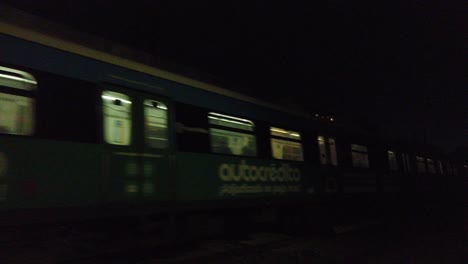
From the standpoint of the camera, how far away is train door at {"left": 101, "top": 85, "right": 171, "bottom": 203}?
6.40 m

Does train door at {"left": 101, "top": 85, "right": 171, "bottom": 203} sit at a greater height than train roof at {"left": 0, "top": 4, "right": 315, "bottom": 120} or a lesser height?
lesser

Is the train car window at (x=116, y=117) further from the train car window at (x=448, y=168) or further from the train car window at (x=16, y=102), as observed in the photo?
the train car window at (x=448, y=168)

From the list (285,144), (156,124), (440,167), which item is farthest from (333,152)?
(440,167)

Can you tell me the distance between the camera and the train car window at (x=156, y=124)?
279 inches

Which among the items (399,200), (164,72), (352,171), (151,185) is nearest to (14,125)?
(151,185)

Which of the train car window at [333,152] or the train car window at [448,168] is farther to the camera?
the train car window at [448,168]

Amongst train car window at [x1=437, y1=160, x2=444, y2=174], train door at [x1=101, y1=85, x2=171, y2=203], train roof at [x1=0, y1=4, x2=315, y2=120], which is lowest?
train door at [x1=101, y1=85, x2=171, y2=203]

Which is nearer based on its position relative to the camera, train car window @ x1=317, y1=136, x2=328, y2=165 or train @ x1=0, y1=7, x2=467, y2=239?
train @ x1=0, y1=7, x2=467, y2=239

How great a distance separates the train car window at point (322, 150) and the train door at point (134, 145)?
593cm

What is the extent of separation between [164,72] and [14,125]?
2895 mm

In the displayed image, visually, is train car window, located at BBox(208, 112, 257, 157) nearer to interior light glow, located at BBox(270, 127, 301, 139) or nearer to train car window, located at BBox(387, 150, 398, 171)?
interior light glow, located at BBox(270, 127, 301, 139)

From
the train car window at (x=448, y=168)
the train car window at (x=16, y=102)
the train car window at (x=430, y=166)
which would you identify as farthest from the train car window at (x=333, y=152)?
the train car window at (x=448, y=168)

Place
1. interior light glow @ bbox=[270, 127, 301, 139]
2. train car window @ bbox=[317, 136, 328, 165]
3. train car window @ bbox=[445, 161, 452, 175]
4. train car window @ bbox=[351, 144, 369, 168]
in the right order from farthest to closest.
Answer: train car window @ bbox=[445, 161, 452, 175]
train car window @ bbox=[351, 144, 369, 168]
train car window @ bbox=[317, 136, 328, 165]
interior light glow @ bbox=[270, 127, 301, 139]

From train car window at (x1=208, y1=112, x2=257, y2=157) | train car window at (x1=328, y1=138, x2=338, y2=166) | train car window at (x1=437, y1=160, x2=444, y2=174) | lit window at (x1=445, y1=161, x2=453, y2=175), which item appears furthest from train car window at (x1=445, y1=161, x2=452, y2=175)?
train car window at (x1=208, y1=112, x2=257, y2=157)
